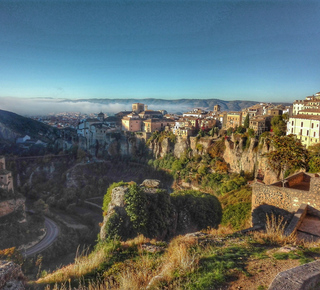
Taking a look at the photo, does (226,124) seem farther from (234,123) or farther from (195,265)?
(195,265)

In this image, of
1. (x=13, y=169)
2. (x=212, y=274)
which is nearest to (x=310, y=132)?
(x=212, y=274)

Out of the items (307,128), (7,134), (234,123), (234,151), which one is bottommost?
Result: (7,134)

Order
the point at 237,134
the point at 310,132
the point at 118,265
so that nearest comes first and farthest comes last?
the point at 118,265
the point at 310,132
the point at 237,134

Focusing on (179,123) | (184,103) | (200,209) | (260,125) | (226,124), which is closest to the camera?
(200,209)

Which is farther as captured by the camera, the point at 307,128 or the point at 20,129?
the point at 20,129

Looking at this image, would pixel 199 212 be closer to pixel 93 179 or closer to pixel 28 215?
pixel 28 215

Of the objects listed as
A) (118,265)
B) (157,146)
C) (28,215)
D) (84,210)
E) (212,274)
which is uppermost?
(212,274)

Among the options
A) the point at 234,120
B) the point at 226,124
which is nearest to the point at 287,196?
the point at 234,120

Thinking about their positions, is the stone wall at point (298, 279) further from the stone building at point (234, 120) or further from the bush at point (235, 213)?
the stone building at point (234, 120)
